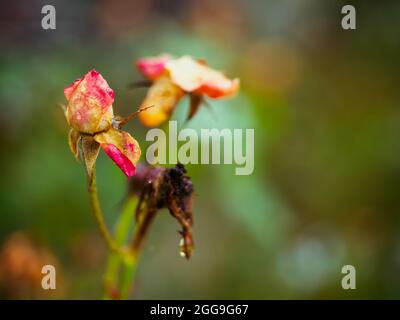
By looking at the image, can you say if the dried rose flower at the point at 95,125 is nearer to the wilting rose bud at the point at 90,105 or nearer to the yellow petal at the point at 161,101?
the wilting rose bud at the point at 90,105

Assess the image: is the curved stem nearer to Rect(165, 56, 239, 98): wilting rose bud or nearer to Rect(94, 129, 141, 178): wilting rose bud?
Rect(94, 129, 141, 178): wilting rose bud

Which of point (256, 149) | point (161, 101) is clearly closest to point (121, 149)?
point (161, 101)

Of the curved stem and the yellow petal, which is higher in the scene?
the yellow petal

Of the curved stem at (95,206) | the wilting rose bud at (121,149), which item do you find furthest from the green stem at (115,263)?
the wilting rose bud at (121,149)

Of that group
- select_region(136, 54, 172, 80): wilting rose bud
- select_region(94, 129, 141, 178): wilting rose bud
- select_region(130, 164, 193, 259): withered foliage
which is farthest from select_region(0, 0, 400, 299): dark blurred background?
select_region(94, 129, 141, 178): wilting rose bud

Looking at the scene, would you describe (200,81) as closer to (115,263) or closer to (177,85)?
(177,85)

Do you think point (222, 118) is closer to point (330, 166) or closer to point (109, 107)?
point (109, 107)
